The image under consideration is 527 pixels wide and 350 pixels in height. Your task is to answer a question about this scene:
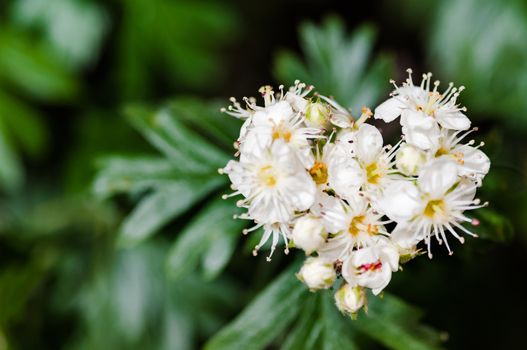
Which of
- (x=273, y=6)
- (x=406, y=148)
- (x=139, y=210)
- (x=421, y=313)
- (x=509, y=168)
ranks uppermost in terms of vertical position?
(x=273, y=6)

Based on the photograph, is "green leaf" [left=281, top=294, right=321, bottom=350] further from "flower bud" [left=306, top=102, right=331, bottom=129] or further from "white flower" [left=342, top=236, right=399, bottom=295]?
"flower bud" [left=306, top=102, right=331, bottom=129]

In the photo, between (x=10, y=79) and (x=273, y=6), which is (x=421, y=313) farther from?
(x=273, y=6)

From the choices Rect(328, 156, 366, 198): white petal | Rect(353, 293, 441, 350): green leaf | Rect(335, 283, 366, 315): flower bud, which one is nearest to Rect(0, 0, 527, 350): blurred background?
Rect(353, 293, 441, 350): green leaf

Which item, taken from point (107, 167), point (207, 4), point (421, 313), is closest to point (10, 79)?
point (207, 4)

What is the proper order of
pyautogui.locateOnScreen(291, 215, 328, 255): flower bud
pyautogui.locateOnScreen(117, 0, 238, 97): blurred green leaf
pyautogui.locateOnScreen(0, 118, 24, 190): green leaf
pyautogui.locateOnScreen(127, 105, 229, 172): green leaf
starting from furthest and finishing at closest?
pyautogui.locateOnScreen(117, 0, 238, 97): blurred green leaf → pyautogui.locateOnScreen(0, 118, 24, 190): green leaf → pyautogui.locateOnScreen(127, 105, 229, 172): green leaf → pyautogui.locateOnScreen(291, 215, 328, 255): flower bud

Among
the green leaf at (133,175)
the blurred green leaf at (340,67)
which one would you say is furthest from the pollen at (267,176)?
the blurred green leaf at (340,67)

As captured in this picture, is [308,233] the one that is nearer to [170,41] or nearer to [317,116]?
[317,116]

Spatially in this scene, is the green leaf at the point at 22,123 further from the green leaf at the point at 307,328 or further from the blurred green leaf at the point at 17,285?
the green leaf at the point at 307,328
